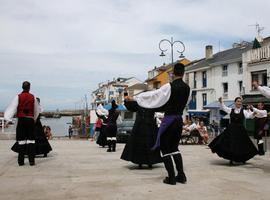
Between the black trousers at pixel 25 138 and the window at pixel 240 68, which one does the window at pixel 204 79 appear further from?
the black trousers at pixel 25 138

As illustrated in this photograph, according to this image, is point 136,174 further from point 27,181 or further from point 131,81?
point 131,81

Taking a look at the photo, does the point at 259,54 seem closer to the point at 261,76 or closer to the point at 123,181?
the point at 261,76

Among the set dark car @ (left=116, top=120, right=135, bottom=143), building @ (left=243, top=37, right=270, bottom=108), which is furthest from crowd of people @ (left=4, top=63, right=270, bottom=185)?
building @ (left=243, top=37, right=270, bottom=108)

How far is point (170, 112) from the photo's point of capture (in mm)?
6453

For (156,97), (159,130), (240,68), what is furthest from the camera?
(240,68)

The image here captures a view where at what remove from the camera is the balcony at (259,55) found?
3325cm

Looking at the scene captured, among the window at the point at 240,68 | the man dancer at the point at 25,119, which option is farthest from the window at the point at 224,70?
the man dancer at the point at 25,119

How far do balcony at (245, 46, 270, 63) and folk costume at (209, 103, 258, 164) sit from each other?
25413mm

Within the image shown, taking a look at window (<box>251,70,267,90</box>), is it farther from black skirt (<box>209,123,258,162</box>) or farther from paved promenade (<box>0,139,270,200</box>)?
paved promenade (<box>0,139,270,200</box>)

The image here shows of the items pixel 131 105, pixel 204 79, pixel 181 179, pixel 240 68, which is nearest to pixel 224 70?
pixel 240 68

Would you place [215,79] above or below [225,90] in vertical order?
above

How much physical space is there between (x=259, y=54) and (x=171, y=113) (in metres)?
30.0

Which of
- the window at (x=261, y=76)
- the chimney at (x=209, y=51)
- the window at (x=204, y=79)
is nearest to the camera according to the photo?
the window at (x=261, y=76)

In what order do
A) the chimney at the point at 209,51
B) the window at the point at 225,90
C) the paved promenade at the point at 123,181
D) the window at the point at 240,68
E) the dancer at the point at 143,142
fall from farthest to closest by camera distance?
the chimney at the point at 209,51, the window at the point at 225,90, the window at the point at 240,68, the dancer at the point at 143,142, the paved promenade at the point at 123,181
